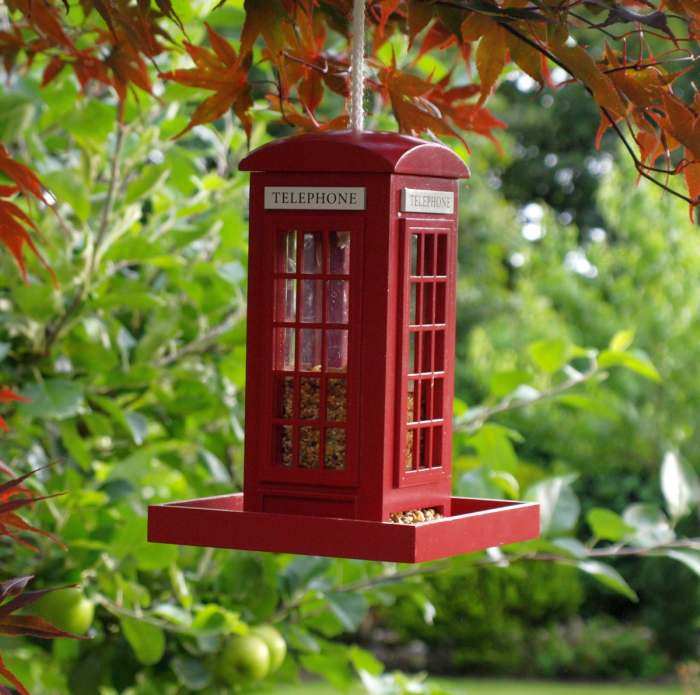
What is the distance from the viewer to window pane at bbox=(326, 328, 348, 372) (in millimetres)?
1730

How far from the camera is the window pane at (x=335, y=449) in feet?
5.65

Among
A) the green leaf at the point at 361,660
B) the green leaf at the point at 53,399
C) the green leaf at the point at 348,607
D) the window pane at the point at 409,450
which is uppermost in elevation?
the green leaf at the point at 53,399

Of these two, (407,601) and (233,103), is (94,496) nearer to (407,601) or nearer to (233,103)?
(233,103)

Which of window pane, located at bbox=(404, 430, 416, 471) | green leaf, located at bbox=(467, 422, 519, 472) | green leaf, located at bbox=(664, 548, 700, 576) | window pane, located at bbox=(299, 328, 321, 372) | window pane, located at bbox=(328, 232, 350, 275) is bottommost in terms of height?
green leaf, located at bbox=(664, 548, 700, 576)

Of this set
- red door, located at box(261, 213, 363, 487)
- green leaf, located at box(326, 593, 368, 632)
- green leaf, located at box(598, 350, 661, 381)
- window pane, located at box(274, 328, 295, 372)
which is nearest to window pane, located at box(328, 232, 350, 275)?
red door, located at box(261, 213, 363, 487)

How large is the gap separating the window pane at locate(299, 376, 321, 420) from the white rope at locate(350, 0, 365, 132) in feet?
1.10

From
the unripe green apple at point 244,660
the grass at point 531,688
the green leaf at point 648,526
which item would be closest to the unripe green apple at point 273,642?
the unripe green apple at point 244,660

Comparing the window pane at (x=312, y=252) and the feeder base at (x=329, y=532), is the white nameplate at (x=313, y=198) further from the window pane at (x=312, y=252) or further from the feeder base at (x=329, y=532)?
the feeder base at (x=329, y=532)

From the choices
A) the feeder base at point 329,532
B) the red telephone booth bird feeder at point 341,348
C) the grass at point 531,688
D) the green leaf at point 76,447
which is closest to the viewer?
the feeder base at point 329,532

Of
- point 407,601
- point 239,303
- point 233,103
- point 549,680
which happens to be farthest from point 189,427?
point 549,680

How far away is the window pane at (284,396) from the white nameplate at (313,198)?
0.23 m

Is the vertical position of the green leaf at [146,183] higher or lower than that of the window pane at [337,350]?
higher

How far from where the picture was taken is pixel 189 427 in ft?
10.00

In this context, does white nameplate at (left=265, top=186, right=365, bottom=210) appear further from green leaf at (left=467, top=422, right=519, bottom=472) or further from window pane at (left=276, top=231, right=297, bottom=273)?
green leaf at (left=467, top=422, right=519, bottom=472)
